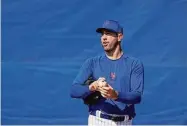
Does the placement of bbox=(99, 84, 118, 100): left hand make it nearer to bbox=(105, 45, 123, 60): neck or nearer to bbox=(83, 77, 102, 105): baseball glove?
bbox=(83, 77, 102, 105): baseball glove

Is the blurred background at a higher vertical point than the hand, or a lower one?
higher

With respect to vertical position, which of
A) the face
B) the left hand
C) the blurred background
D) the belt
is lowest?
the belt

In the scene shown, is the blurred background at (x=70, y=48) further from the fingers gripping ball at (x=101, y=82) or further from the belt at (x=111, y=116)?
the fingers gripping ball at (x=101, y=82)

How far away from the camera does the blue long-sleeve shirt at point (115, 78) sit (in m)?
2.94

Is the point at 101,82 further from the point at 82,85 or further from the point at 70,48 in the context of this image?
the point at 70,48

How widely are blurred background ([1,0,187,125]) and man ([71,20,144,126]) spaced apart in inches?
69.7

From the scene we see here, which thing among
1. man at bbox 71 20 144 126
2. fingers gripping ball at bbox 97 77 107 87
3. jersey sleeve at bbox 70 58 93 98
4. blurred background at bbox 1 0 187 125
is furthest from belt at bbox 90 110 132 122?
blurred background at bbox 1 0 187 125

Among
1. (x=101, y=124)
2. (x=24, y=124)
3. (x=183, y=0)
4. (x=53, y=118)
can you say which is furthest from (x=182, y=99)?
(x=101, y=124)

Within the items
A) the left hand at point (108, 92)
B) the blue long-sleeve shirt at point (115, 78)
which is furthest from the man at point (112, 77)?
the left hand at point (108, 92)

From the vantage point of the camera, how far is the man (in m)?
2.95

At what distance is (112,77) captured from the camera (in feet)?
9.73

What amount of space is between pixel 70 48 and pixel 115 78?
1903mm

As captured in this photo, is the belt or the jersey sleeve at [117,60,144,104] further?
the belt

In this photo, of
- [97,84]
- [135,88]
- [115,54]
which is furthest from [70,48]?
[97,84]
